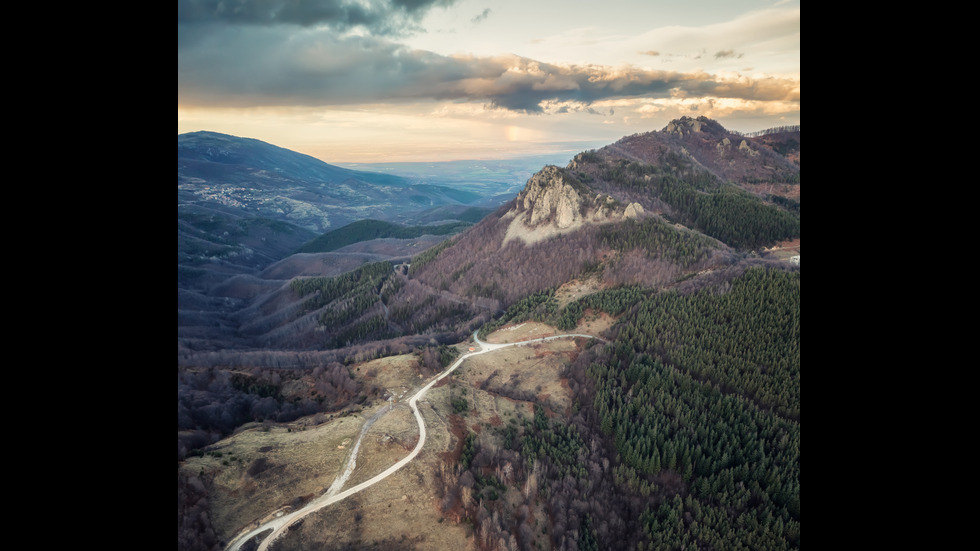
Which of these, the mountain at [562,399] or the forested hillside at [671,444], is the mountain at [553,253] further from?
the forested hillside at [671,444]

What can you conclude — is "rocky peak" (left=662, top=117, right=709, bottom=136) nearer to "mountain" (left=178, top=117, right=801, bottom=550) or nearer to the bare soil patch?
"mountain" (left=178, top=117, right=801, bottom=550)

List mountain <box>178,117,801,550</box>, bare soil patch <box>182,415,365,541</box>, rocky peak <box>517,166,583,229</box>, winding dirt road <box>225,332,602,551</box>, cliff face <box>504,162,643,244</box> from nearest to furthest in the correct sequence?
winding dirt road <box>225,332,602,551</box>
bare soil patch <box>182,415,365,541</box>
mountain <box>178,117,801,550</box>
cliff face <box>504,162,643,244</box>
rocky peak <box>517,166,583,229</box>

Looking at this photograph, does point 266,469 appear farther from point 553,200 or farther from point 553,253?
point 553,200

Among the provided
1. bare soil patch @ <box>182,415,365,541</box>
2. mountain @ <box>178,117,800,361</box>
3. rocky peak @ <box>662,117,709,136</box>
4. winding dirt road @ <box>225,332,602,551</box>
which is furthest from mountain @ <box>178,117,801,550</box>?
rocky peak @ <box>662,117,709,136</box>

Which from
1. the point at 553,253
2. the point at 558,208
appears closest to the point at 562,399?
the point at 553,253

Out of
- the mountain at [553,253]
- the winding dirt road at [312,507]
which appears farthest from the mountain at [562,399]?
the winding dirt road at [312,507]
